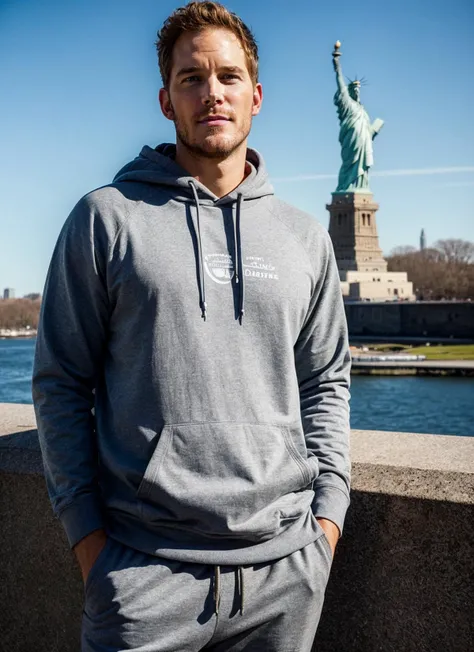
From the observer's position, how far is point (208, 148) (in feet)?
3.69

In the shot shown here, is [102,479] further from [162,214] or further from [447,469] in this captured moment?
[447,469]

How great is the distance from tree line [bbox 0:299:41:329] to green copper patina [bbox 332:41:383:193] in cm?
2840

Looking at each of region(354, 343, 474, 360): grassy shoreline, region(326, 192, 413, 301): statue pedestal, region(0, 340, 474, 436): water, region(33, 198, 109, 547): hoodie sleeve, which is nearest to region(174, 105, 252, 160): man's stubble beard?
region(33, 198, 109, 547): hoodie sleeve

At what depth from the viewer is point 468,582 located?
127 cm

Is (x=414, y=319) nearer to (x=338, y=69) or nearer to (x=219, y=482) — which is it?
(x=338, y=69)

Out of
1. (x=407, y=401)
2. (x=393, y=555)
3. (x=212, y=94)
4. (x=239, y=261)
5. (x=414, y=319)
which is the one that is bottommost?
(x=407, y=401)

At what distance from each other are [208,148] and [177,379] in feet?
1.08

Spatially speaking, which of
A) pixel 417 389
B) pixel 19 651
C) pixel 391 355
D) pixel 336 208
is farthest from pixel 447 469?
pixel 336 208

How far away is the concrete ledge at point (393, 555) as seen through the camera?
1275 millimetres

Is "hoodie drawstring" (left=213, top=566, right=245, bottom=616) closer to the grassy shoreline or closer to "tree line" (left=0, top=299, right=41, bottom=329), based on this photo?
the grassy shoreline

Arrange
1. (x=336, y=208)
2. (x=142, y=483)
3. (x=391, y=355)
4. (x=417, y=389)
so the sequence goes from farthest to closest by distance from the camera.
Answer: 1. (x=336, y=208)
2. (x=391, y=355)
3. (x=417, y=389)
4. (x=142, y=483)

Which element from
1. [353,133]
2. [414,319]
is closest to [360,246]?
[353,133]

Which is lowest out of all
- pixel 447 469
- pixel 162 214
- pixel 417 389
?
pixel 417 389

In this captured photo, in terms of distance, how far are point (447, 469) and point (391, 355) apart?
87.0ft
